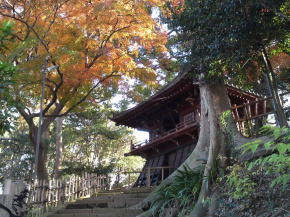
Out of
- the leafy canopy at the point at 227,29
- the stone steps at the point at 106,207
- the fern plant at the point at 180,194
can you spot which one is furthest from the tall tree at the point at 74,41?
the fern plant at the point at 180,194

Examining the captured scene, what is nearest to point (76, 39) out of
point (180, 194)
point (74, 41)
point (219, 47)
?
point (74, 41)

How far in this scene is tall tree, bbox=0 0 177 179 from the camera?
1433cm

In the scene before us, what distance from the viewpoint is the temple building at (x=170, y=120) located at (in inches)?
665

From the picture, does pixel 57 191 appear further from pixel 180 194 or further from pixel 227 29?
pixel 227 29

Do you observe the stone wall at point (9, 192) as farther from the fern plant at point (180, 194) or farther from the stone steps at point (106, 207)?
the stone steps at point (106, 207)

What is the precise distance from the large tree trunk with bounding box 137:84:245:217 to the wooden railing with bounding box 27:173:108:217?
396 centimetres

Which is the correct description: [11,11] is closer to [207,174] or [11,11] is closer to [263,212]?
[207,174]

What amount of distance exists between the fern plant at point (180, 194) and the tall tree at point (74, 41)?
7490 mm

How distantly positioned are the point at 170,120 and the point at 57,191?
388 inches

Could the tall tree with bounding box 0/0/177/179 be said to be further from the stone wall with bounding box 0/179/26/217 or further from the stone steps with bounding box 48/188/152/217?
the stone wall with bounding box 0/179/26/217

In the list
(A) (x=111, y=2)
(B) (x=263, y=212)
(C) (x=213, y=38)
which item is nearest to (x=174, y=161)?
(A) (x=111, y=2)

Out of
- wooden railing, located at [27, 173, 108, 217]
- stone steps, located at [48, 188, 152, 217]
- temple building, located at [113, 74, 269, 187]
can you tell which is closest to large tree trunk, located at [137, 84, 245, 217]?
stone steps, located at [48, 188, 152, 217]

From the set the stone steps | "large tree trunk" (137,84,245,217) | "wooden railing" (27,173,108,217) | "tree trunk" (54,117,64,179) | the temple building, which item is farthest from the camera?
"tree trunk" (54,117,64,179)

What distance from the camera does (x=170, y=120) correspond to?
69.3 ft
